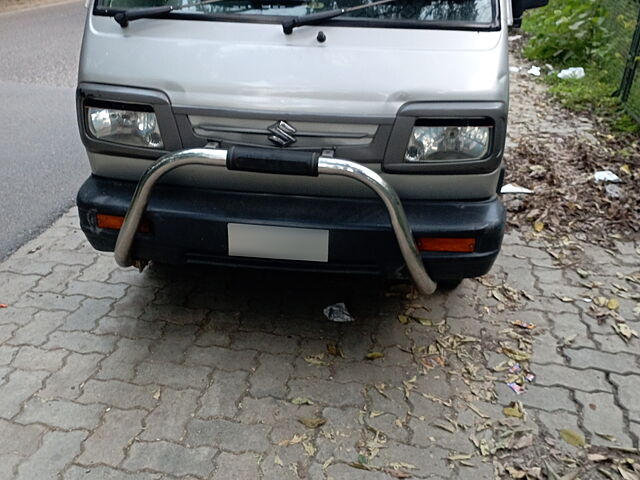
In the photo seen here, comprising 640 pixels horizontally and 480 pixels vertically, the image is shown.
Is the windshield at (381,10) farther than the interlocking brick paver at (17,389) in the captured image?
Yes

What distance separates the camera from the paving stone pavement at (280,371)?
99.1 inches

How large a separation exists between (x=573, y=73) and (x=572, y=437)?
7.16m

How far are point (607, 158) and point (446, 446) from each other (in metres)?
4.08

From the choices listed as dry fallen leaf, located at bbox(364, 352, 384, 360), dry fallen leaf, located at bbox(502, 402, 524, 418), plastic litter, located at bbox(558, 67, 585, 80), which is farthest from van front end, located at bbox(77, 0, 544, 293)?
plastic litter, located at bbox(558, 67, 585, 80)

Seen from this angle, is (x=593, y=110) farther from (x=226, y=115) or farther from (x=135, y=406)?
(x=135, y=406)

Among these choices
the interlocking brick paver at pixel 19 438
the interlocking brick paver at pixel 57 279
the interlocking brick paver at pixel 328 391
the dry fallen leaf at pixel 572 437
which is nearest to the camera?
the interlocking brick paver at pixel 19 438

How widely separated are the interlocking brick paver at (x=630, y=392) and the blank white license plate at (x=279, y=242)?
1.46 metres

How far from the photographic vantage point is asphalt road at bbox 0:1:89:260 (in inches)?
183

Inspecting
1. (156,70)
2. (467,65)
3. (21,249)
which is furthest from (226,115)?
(21,249)

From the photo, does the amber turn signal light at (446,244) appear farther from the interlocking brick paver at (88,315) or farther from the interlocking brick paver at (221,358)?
the interlocking brick paver at (88,315)

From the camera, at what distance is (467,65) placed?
8.79 ft

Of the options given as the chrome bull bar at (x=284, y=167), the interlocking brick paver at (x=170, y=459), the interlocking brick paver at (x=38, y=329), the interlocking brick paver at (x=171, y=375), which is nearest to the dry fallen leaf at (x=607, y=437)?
the chrome bull bar at (x=284, y=167)

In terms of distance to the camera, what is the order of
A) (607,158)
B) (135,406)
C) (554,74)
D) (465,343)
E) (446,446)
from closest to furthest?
(446,446)
(135,406)
(465,343)
(607,158)
(554,74)

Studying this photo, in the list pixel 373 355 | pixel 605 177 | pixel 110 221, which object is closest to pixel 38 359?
pixel 110 221
